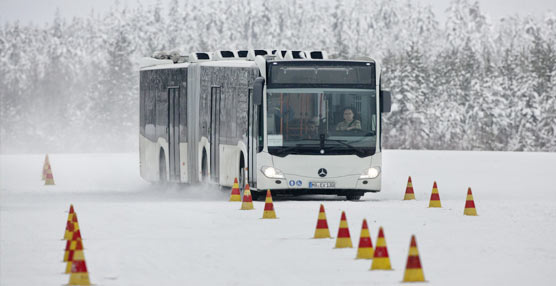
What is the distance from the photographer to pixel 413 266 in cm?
1027

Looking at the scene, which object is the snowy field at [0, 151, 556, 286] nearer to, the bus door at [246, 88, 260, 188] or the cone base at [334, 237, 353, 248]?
the cone base at [334, 237, 353, 248]

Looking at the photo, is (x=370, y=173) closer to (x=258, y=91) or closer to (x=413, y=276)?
(x=258, y=91)

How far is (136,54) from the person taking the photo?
492 feet

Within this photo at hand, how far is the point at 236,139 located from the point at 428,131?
7119 cm

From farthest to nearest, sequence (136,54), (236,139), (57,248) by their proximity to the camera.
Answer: (136,54) → (236,139) → (57,248)

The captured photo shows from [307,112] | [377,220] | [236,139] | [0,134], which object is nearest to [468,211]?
[377,220]

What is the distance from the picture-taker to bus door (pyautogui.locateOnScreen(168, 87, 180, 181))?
29250 millimetres

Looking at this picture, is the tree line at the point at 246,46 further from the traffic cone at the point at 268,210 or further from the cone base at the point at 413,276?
the cone base at the point at 413,276

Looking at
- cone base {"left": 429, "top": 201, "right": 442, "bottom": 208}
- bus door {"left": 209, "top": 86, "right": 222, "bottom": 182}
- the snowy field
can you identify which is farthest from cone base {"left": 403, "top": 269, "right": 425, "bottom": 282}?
bus door {"left": 209, "top": 86, "right": 222, "bottom": 182}

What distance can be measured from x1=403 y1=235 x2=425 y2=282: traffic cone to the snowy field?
59 centimetres

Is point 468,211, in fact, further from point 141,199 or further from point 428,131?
point 428,131

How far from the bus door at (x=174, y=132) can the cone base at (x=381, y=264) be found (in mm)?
17374

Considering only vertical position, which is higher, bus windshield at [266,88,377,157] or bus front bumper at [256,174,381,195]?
bus windshield at [266,88,377,157]

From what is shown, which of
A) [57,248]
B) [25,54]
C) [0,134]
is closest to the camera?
[57,248]
